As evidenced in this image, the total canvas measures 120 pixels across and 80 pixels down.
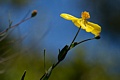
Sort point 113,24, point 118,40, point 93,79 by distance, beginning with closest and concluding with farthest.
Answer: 1. point 93,79
2. point 118,40
3. point 113,24

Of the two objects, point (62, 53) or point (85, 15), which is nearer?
point (62, 53)

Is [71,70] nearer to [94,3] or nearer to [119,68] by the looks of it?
[119,68]

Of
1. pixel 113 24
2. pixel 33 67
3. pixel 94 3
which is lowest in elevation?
pixel 113 24

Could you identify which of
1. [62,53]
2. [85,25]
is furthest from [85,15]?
[62,53]

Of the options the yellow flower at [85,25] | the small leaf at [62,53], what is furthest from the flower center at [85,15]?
the small leaf at [62,53]

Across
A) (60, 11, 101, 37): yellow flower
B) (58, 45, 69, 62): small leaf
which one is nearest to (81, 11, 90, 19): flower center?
(60, 11, 101, 37): yellow flower

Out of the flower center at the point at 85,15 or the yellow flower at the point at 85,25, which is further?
the flower center at the point at 85,15

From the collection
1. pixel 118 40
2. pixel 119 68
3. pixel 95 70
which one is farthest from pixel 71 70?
pixel 118 40

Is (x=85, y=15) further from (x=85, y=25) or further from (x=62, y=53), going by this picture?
(x=62, y=53)

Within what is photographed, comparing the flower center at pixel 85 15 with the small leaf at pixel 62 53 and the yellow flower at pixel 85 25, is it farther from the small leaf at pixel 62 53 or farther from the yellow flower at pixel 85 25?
the small leaf at pixel 62 53

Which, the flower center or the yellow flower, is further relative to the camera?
the flower center

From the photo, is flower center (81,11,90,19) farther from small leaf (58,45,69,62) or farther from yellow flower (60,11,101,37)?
small leaf (58,45,69,62)
